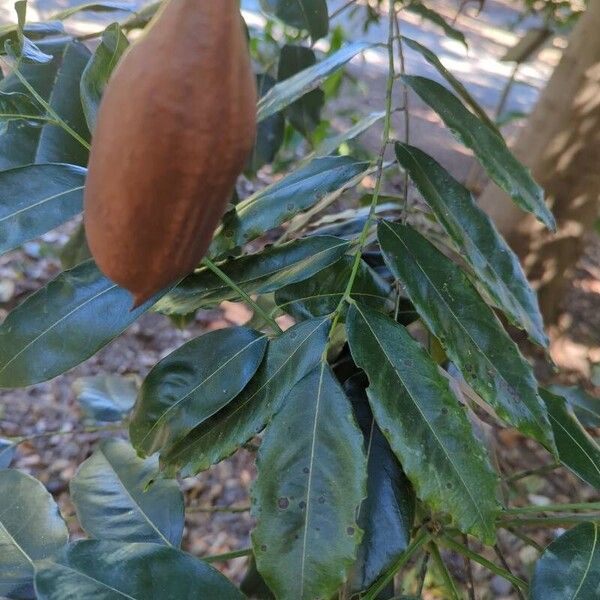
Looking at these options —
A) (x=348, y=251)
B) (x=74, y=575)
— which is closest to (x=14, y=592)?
(x=74, y=575)

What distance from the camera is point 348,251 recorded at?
0.59 meters

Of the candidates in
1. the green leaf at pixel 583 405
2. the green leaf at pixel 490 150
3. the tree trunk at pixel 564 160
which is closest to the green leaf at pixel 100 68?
the green leaf at pixel 490 150

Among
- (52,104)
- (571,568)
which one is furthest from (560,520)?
(52,104)

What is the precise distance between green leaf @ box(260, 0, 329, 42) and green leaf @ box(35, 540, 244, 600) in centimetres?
63

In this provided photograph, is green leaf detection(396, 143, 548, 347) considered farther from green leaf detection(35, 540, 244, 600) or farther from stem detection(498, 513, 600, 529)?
green leaf detection(35, 540, 244, 600)

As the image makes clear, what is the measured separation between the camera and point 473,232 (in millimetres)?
540

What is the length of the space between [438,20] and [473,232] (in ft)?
1.45

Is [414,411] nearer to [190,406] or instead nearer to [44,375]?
[190,406]

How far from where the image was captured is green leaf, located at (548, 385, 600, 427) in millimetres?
818

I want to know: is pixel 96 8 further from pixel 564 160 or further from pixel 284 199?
pixel 564 160

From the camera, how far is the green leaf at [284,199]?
0.54m

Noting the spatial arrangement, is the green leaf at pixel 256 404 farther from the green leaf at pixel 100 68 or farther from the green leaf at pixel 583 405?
the green leaf at pixel 583 405

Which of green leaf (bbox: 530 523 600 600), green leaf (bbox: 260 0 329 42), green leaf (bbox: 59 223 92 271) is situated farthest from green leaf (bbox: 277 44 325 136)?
green leaf (bbox: 530 523 600 600)

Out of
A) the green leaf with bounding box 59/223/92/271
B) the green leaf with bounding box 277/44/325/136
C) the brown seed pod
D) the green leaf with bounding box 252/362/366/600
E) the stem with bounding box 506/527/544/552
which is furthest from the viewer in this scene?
the green leaf with bounding box 277/44/325/136
